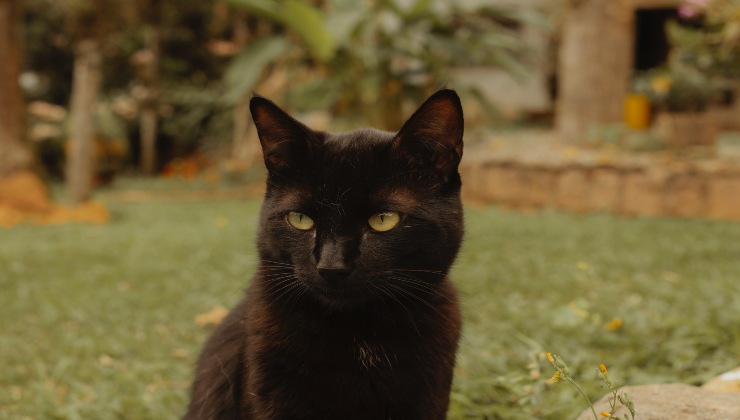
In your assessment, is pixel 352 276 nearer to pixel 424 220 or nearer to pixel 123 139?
pixel 424 220

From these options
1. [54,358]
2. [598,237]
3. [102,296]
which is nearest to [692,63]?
[598,237]

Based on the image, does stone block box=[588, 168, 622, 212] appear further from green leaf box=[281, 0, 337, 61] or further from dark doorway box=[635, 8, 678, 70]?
dark doorway box=[635, 8, 678, 70]

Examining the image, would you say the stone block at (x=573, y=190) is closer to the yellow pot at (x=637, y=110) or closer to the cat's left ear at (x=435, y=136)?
the yellow pot at (x=637, y=110)

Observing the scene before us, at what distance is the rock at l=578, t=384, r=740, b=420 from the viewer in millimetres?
1534

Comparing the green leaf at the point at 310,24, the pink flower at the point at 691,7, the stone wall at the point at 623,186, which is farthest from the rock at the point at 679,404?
the green leaf at the point at 310,24

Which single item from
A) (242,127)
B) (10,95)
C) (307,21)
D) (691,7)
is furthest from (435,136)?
(242,127)

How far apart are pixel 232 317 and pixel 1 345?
1.84 m

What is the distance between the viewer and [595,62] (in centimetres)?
777

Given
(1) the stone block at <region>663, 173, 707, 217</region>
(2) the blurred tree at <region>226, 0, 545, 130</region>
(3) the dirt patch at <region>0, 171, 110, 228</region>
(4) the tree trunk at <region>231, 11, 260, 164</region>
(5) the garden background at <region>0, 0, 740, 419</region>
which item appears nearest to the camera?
(5) the garden background at <region>0, 0, 740, 419</region>

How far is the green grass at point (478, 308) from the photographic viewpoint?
246 cm

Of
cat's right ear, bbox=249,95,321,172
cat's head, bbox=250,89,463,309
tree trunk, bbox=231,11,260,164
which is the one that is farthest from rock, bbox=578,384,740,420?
tree trunk, bbox=231,11,260,164

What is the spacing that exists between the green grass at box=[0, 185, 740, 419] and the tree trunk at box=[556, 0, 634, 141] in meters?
2.10

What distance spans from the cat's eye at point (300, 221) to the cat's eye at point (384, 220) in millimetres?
144

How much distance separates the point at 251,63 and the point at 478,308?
203 inches
